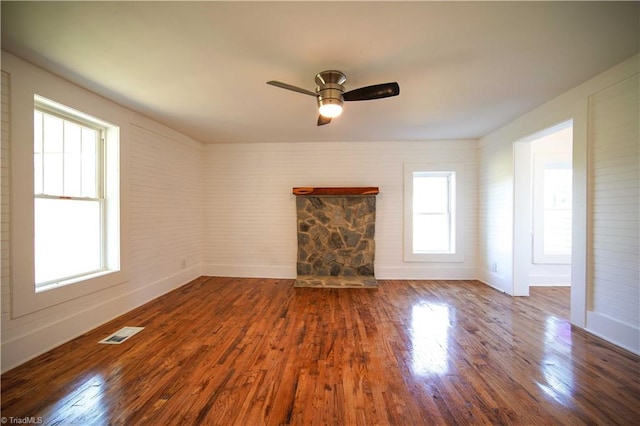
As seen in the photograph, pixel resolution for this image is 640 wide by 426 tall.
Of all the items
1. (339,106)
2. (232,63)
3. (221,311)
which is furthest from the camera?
(221,311)

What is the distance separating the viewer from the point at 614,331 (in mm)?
2318

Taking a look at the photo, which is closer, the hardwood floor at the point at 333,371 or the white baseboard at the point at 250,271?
the hardwood floor at the point at 333,371

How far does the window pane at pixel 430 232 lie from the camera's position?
477 cm

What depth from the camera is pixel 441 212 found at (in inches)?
188

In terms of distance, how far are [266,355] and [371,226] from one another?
2.94 metres

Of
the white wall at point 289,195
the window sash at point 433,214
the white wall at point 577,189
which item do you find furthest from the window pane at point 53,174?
the white wall at point 577,189

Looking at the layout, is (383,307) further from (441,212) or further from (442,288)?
(441,212)

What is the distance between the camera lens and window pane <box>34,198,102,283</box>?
2318 millimetres

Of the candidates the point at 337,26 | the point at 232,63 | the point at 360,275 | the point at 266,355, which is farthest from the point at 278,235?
the point at 337,26

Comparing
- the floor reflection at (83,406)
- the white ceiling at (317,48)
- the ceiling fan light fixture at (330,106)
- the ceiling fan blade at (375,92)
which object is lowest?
the floor reflection at (83,406)

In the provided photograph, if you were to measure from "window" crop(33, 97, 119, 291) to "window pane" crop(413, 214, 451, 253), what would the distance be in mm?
4698

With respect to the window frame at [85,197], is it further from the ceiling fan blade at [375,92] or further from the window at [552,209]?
the window at [552,209]

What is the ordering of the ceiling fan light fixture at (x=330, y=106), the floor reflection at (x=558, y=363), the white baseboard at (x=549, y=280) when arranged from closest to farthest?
the floor reflection at (x=558, y=363) → the ceiling fan light fixture at (x=330, y=106) → the white baseboard at (x=549, y=280)

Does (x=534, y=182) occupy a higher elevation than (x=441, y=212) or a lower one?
higher
